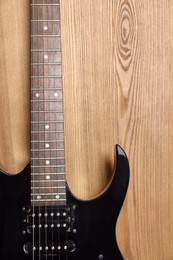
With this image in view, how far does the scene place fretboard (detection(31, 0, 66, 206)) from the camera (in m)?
0.85

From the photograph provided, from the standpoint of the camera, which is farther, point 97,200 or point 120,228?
point 120,228

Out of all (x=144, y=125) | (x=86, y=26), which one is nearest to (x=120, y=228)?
(x=144, y=125)

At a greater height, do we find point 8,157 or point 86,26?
point 86,26

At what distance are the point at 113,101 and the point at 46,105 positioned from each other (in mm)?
202

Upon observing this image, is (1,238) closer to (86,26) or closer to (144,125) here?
(144,125)

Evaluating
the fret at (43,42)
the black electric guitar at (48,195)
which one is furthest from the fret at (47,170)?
the fret at (43,42)

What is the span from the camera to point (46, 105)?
86cm

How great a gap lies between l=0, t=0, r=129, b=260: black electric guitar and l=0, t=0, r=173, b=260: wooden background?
0.08 meters

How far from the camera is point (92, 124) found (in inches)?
38.1

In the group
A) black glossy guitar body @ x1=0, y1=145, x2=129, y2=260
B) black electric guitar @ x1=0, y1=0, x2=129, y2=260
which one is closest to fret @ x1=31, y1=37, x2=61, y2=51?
black electric guitar @ x1=0, y1=0, x2=129, y2=260

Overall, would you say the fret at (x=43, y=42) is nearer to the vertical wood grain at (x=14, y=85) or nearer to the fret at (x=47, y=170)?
the vertical wood grain at (x=14, y=85)

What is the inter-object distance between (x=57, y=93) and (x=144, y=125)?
27cm

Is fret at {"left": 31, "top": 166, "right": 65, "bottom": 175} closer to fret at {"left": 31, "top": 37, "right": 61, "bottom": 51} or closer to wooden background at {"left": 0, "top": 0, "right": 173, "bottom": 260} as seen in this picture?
wooden background at {"left": 0, "top": 0, "right": 173, "bottom": 260}

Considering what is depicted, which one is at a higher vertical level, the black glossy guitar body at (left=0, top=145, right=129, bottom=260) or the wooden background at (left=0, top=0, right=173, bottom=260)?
the wooden background at (left=0, top=0, right=173, bottom=260)
